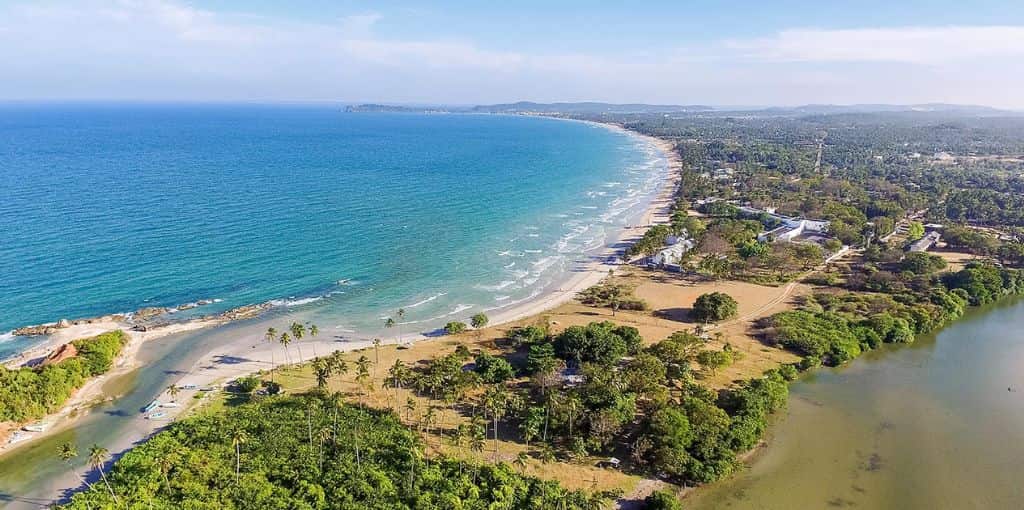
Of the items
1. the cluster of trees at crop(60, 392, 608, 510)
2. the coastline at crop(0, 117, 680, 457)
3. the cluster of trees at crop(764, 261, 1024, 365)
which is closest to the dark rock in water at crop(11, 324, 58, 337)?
the coastline at crop(0, 117, 680, 457)

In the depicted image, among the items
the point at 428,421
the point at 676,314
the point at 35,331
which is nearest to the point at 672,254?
the point at 676,314

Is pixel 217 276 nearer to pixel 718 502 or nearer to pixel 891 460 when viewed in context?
pixel 718 502

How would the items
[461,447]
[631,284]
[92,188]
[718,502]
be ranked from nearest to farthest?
[718,502] → [461,447] → [631,284] → [92,188]

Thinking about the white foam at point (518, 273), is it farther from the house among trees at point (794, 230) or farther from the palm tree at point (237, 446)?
the palm tree at point (237, 446)

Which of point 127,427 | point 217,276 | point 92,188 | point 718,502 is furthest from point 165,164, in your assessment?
point 718,502

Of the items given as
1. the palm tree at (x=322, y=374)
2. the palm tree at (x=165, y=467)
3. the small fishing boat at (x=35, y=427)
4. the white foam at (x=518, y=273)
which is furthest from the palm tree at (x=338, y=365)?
the white foam at (x=518, y=273)

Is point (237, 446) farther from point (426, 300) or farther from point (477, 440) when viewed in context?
point (426, 300)
